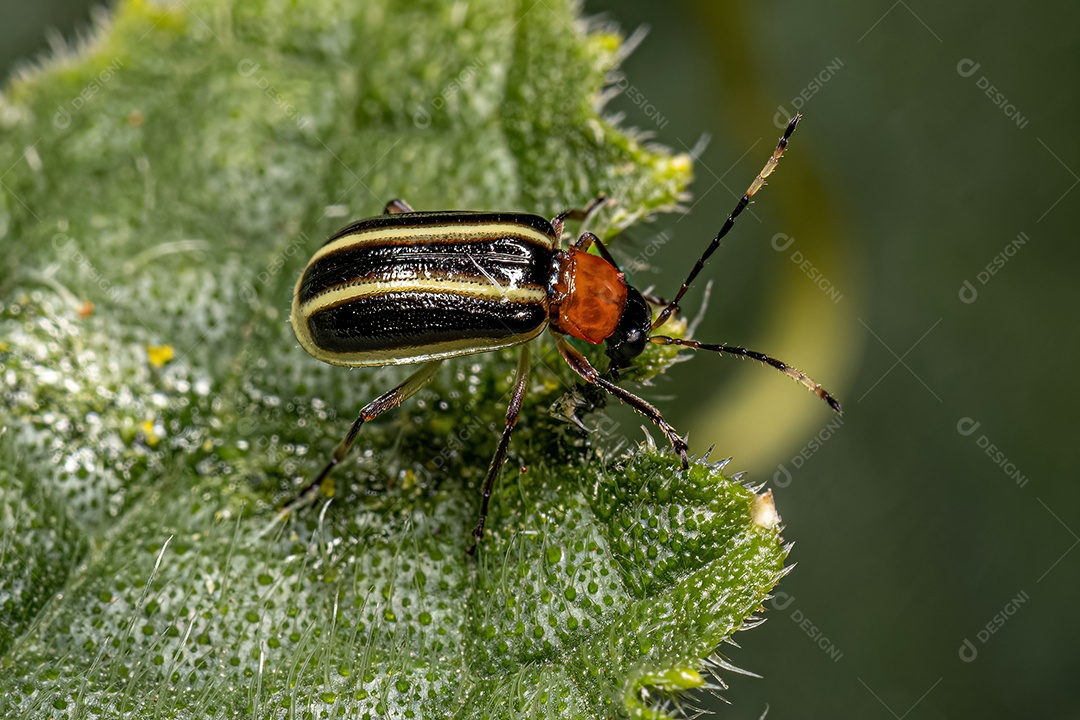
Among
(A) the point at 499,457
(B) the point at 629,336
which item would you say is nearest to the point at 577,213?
(B) the point at 629,336

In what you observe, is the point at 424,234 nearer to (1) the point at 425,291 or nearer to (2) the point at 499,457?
(1) the point at 425,291

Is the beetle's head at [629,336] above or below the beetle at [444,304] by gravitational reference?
above

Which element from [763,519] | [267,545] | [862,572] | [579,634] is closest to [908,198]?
[862,572]

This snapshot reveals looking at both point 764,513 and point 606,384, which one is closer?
point 764,513

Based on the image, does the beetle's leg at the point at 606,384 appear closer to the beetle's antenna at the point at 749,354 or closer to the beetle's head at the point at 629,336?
the beetle's head at the point at 629,336

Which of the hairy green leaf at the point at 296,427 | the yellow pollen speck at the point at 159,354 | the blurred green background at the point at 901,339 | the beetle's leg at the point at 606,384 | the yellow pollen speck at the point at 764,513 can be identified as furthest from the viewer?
the blurred green background at the point at 901,339

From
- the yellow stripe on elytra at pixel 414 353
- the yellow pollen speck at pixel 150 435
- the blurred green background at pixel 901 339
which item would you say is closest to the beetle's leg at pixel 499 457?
the yellow stripe on elytra at pixel 414 353

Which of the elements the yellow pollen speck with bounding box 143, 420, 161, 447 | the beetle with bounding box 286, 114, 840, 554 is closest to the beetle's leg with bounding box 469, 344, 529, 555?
the beetle with bounding box 286, 114, 840, 554

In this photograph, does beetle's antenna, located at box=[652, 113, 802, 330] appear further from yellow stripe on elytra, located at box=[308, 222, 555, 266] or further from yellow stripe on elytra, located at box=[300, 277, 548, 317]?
yellow stripe on elytra, located at box=[308, 222, 555, 266]
